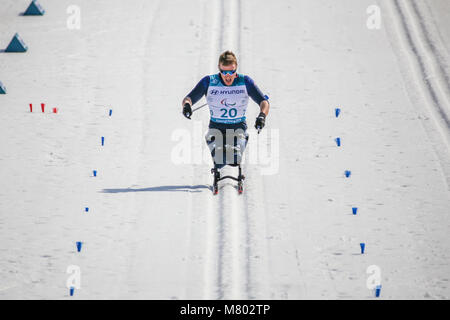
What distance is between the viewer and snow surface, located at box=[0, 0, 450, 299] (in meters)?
8.35

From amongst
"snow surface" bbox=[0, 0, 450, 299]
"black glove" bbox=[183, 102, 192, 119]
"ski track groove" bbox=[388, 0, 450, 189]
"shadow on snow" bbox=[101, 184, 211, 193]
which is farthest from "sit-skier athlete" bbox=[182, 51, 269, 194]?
"ski track groove" bbox=[388, 0, 450, 189]

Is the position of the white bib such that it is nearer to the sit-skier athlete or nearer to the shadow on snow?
the sit-skier athlete

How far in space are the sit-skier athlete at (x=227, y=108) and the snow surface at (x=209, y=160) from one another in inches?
20.9

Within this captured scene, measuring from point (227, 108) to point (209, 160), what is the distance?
1.24m

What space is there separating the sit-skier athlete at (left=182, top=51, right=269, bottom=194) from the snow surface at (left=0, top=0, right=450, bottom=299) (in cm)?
53

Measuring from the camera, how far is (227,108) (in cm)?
1005

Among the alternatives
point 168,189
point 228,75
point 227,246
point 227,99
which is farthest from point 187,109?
point 227,246

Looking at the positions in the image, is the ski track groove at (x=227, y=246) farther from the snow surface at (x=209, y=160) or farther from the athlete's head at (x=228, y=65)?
the athlete's head at (x=228, y=65)

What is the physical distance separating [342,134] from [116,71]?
16.2ft

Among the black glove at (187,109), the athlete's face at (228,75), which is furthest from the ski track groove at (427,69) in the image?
the black glove at (187,109)

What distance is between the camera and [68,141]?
37.5ft

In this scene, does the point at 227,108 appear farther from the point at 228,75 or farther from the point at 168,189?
the point at 168,189

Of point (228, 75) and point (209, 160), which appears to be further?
point (209, 160)
